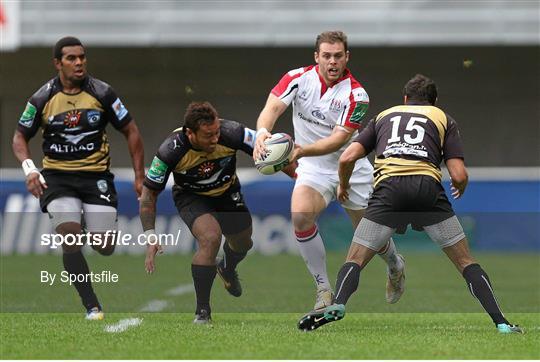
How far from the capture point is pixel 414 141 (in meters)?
8.60

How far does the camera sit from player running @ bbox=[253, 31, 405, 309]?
31.9 feet

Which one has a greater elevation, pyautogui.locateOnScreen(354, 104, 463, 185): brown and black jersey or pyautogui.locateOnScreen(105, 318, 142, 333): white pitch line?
pyautogui.locateOnScreen(354, 104, 463, 185): brown and black jersey

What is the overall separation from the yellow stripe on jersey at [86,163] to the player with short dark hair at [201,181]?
2.16ft

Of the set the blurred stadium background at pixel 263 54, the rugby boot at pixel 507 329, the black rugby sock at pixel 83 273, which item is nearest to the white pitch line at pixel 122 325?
the black rugby sock at pixel 83 273

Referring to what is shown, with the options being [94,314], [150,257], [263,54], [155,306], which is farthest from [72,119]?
[263,54]

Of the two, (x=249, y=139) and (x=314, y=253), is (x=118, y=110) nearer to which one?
(x=249, y=139)

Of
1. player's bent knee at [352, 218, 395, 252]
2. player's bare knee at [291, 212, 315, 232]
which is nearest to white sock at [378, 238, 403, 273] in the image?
player's bare knee at [291, 212, 315, 232]

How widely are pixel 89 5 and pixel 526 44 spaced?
8.32 meters

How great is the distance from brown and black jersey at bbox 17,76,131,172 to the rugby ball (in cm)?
156

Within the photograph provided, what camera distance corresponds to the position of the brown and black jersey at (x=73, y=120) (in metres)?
10.0

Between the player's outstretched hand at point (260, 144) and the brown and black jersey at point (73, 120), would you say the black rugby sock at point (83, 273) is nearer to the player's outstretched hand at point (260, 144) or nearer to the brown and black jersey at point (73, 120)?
the brown and black jersey at point (73, 120)

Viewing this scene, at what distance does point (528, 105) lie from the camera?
25.1m

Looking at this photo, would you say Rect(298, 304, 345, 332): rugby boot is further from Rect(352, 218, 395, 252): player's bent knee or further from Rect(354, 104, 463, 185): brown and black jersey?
Rect(354, 104, 463, 185): brown and black jersey

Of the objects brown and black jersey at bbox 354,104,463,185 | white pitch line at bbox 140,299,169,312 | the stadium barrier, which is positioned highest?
brown and black jersey at bbox 354,104,463,185
